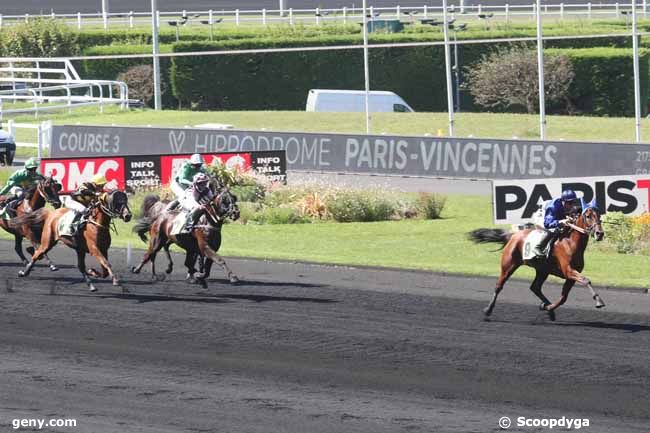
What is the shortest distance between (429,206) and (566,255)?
13.0 m

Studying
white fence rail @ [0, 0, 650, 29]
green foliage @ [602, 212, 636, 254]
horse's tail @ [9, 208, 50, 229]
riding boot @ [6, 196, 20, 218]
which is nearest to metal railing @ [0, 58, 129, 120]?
white fence rail @ [0, 0, 650, 29]

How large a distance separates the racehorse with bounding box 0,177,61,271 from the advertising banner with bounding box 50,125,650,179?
11.3 m

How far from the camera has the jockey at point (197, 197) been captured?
736 inches

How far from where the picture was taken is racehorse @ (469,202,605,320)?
A: 15.8 m

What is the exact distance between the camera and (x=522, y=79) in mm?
52594

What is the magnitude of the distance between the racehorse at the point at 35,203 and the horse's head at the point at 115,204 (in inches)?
92.9

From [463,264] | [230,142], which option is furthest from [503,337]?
[230,142]

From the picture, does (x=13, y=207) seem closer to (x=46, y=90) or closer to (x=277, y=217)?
(x=277, y=217)

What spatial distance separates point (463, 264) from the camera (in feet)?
73.6

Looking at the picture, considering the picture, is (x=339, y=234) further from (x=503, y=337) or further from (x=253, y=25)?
(x=253, y=25)

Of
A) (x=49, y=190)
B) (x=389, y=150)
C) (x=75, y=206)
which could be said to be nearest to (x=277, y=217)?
(x=389, y=150)

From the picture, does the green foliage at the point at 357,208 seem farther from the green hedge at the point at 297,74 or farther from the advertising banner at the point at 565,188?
the green hedge at the point at 297,74

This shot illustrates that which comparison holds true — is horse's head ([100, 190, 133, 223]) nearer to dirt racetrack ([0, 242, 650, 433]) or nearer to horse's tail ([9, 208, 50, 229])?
dirt racetrack ([0, 242, 650, 433])

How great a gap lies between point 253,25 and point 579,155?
37908 millimetres
